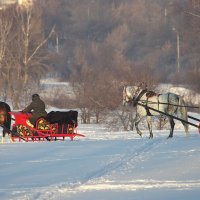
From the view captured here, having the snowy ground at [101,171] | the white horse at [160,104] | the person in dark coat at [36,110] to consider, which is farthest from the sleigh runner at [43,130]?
the white horse at [160,104]

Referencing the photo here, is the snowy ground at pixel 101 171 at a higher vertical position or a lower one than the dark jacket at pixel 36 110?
lower

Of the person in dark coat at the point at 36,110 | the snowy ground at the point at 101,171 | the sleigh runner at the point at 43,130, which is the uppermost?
the person in dark coat at the point at 36,110

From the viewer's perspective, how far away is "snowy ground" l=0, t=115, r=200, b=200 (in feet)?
33.5

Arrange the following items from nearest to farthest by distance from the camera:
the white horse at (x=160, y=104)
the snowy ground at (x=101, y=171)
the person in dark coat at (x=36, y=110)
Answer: the snowy ground at (x=101, y=171), the person in dark coat at (x=36, y=110), the white horse at (x=160, y=104)

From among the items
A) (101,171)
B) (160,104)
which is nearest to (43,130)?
→ (160,104)

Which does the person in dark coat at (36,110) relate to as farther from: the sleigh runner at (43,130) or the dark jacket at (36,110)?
the sleigh runner at (43,130)

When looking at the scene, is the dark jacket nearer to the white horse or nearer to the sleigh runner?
the sleigh runner

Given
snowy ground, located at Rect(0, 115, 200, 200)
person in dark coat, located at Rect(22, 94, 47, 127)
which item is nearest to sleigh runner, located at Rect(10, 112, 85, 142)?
person in dark coat, located at Rect(22, 94, 47, 127)

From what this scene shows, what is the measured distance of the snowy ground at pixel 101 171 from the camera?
33.5 feet

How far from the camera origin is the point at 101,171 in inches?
489

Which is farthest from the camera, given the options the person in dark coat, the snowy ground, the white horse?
the white horse

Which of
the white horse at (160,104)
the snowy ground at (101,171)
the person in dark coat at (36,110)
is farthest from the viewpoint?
the white horse at (160,104)

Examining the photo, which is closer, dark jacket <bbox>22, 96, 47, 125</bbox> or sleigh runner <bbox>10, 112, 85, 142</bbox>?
sleigh runner <bbox>10, 112, 85, 142</bbox>

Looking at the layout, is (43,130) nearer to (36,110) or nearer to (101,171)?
(36,110)
